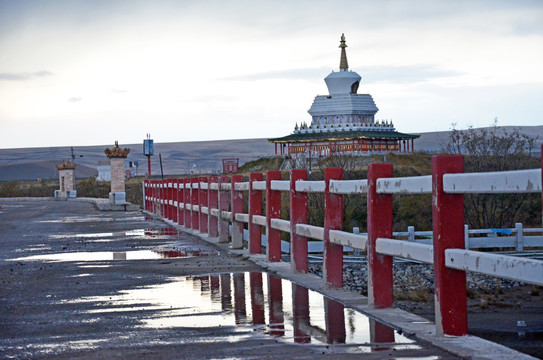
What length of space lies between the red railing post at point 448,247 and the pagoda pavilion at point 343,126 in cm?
8919

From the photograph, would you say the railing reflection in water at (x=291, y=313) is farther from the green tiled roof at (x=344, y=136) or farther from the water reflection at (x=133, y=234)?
the green tiled roof at (x=344, y=136)

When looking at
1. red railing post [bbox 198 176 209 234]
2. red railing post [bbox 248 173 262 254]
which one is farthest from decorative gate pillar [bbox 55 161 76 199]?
red railing post [bbox 248 173 262 254]

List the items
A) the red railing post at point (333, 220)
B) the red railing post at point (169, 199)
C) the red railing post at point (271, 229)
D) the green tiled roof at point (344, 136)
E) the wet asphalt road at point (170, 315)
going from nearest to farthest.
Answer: the wet asphalt road at point (170, 315)
the red railing post at point (333, 220)
the red railing post at point (271, 229)
the red railing post at point (169, 199)
the green tiled roof at point (344, 136)

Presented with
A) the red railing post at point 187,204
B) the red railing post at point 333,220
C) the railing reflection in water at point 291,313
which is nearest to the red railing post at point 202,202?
the red railing post at point 187,204

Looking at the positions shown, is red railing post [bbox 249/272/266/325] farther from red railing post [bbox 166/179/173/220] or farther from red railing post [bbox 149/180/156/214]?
red railing post [bbox 149/180/156/214]

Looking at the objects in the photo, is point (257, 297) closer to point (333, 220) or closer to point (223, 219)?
point (333, 220)

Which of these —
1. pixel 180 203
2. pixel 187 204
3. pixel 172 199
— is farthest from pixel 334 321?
pixel 172 199

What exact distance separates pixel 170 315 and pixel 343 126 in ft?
315

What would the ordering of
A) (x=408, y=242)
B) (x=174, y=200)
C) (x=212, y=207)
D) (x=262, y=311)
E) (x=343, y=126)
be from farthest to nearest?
(x=343, y=126) → (x=174, y=200) → (x=212, y=207) → (x=262, y=311) → (x=408, y=242)

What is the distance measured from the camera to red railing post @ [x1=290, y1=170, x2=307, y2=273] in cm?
1211

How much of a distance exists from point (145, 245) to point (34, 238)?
4778 millimetres

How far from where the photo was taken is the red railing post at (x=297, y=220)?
12109 mm

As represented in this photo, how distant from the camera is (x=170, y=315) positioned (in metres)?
8.59

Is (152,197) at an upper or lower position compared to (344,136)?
lower
